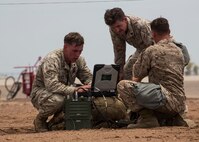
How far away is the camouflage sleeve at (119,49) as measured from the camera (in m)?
12.1

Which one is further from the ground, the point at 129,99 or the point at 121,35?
the point at 121,35

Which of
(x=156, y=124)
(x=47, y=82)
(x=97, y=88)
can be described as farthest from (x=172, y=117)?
(x=47, y=82)

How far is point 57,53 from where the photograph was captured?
11.2 meters

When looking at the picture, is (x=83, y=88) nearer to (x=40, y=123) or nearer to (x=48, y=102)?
(x=48, y=102)

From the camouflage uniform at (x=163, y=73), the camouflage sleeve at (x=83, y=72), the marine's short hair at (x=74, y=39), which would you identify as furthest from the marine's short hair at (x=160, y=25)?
the camouflage sleeve at (x=83, y=72)

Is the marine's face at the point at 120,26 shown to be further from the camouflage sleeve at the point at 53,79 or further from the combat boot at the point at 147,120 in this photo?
the combat boot at the point at 147,120

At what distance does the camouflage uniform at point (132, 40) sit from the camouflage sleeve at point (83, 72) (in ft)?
2.30

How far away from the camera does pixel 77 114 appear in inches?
427

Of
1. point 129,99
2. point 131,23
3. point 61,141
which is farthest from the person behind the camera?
point 131,23


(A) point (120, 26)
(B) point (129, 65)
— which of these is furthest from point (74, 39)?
(B) point (129, 65)

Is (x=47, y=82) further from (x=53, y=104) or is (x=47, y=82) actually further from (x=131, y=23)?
(x=131, y=23)

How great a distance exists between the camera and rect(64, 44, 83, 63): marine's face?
1095 cm

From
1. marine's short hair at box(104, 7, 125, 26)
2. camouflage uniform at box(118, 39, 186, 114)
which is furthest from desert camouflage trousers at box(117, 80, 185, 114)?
marine's short hair at box(104, 7, 125, 26)

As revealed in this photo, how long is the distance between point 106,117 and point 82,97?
0.67m
